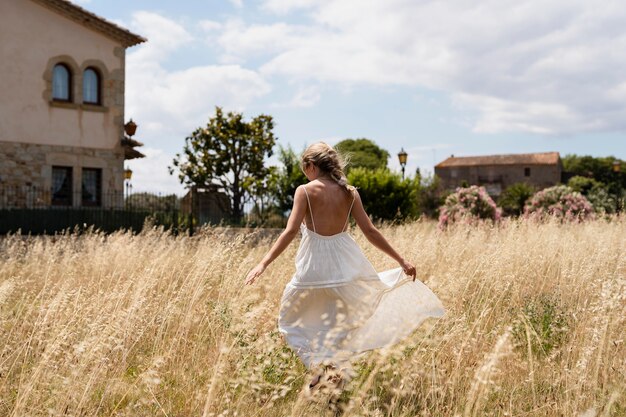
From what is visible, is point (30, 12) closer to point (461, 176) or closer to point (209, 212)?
point (209, 212)

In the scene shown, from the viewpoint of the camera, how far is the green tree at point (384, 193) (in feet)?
68.9

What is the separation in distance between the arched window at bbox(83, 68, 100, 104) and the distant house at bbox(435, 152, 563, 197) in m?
43.4

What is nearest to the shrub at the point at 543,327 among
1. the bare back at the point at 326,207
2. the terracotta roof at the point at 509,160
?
the bare back at the point at 326,207

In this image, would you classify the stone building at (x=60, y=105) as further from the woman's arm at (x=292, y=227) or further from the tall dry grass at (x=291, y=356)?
the woman's arm at (x=292, y=227)

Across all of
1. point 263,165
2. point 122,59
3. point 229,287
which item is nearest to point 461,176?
point 263,165

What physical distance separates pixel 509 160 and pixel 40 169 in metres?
50.5

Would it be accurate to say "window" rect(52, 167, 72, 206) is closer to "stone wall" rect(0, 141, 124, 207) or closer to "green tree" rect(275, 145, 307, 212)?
"stone wall" rect(0, 141, 124, 207)

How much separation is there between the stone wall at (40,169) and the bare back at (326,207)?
16136 millimetres

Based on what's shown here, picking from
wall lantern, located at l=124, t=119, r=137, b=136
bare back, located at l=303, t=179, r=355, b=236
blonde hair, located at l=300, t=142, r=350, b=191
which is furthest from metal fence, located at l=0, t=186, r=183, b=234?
bare back, located at l=303, t=179, r=355, b=236

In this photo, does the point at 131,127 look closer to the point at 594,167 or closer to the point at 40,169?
the point at 40,169

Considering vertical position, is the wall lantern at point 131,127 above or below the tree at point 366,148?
below

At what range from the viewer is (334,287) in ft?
13.9

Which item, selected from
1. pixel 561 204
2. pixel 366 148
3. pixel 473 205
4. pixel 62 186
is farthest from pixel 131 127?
pixel 366 148

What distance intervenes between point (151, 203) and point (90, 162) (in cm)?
240
